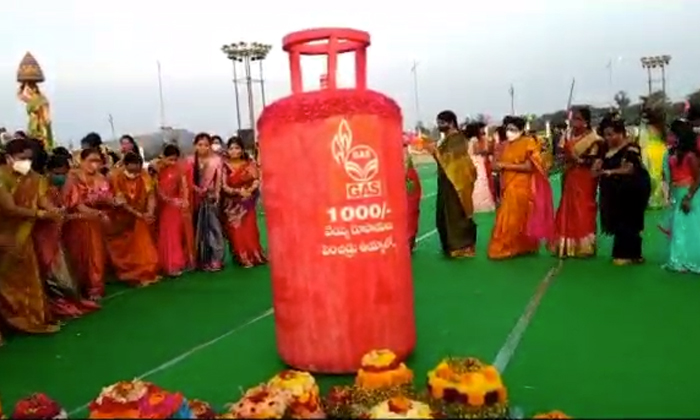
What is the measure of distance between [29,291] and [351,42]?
330cm

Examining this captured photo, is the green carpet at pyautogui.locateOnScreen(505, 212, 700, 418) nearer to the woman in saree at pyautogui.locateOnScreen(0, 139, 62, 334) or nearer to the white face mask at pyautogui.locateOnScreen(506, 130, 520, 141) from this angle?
the white face mask at pyautogui.locateOnScreen(506, 130, 520, 141)

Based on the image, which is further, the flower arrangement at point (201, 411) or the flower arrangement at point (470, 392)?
the flower arrangement at point (201, 411)

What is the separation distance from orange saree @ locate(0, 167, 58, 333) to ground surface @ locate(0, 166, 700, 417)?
0.22 m

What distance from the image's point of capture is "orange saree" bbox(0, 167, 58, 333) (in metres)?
5.71

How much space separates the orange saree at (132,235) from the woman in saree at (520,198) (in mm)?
3630

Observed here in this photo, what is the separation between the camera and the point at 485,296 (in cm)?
621

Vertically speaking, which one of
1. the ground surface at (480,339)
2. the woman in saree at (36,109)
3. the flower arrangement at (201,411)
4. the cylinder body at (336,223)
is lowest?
the ground surface at (480,339)

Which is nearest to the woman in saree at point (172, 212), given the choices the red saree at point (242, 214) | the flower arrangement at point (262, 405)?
the red saree at point (242, 214)

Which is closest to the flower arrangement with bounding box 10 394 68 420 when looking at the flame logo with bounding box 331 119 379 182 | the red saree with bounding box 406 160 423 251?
the flame logo with bounding box 331 119 379 182

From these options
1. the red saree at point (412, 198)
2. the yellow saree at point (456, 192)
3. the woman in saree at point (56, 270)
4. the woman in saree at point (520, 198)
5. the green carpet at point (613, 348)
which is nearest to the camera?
the green carpet at point (613, 348)

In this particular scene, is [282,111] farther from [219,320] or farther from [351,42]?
[219,320]

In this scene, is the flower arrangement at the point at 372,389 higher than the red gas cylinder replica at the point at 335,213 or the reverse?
the reverse

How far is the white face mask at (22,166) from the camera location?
18.8 ft

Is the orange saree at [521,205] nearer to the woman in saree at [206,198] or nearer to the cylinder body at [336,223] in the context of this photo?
the woman in saree at [206,198]
